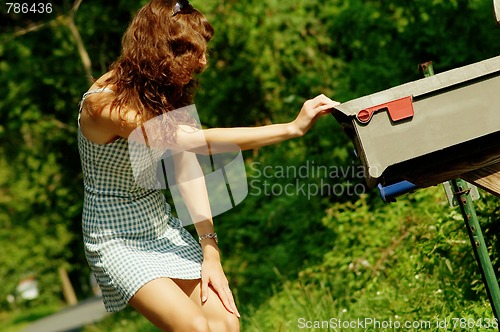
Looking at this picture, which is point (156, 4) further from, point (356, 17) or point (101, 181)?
point (356, 17)

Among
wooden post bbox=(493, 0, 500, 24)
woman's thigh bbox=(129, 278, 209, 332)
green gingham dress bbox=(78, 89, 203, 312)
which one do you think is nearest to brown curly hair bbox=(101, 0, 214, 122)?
green gingham dress bbox=(78, 89, 203, 312)

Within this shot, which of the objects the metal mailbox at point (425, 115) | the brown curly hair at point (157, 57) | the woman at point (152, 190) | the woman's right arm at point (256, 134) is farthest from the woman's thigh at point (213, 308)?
the metal mailbox at point (425, 115)

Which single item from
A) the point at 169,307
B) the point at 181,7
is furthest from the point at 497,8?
the point at 169,307

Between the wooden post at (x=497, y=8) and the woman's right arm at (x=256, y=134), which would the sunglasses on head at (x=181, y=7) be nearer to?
the woman's right arm at (x=256, y=134)

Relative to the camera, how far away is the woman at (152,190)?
3.28 metres

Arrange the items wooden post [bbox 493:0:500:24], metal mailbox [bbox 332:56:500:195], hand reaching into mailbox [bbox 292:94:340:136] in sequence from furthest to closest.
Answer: wooden post [bbox 493:0:500:24] < hand reaching into mailbox [bbox 292:94:340:136] < metal mailbox [bbox 332:56:500:195]

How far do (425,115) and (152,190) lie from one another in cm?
124

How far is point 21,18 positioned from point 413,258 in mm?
8142

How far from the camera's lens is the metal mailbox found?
115 inches

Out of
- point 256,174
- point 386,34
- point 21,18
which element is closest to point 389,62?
point 386,34

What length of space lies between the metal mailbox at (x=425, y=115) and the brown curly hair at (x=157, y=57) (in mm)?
732

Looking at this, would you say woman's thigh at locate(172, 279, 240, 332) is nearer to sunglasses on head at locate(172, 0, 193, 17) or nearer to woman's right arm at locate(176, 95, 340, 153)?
woman's right arm at locate(176, 95, 340, 153)

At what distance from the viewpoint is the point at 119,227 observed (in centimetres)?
345

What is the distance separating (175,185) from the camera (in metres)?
3.64
